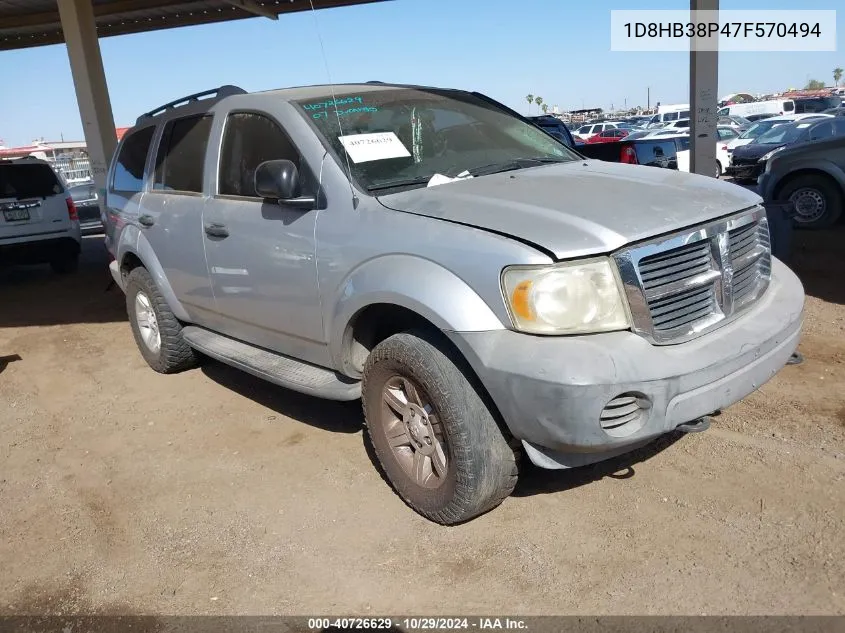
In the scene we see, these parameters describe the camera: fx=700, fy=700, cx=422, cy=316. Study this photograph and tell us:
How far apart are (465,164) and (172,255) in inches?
89.2

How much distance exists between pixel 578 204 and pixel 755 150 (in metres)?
15.6

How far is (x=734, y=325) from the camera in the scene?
2979 millimetres

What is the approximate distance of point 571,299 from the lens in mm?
2648

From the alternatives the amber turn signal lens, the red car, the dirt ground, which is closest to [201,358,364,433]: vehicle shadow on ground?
the dirt ground

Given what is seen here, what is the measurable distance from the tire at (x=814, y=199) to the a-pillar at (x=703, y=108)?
1593mm

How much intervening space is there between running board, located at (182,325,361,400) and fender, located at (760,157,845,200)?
8.26 meters

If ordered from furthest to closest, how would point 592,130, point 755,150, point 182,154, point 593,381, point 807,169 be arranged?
1. point 592,130
2. point 755,150
3. point 807,169
4. point 182,154
5. point 593,381

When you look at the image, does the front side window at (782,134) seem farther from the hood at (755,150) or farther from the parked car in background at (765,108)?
the parked car in background at (765,108)

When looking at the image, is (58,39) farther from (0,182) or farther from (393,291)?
(393,291)

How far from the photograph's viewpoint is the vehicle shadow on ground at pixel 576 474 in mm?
3463

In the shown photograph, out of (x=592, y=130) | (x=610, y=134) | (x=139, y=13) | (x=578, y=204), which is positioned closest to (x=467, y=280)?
(x=578, y=204)

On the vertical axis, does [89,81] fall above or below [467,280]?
above

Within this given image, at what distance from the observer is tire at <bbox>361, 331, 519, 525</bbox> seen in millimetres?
2879

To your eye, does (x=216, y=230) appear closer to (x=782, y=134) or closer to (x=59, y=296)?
(x=59, y=296)
